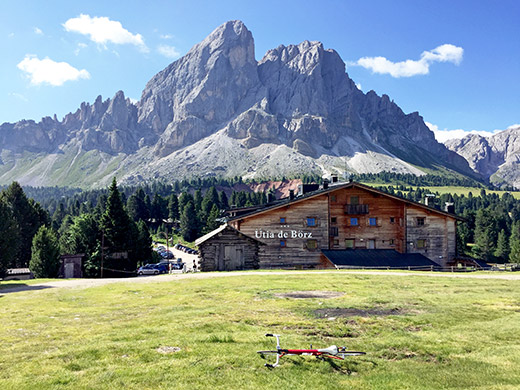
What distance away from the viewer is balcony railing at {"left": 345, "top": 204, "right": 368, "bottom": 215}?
5675cm

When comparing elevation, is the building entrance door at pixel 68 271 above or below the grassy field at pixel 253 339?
below

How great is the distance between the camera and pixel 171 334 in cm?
1458

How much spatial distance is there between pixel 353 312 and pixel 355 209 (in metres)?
39.3

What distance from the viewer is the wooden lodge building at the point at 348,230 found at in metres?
54.9

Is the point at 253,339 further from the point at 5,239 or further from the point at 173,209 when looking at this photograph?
the point at 173,209

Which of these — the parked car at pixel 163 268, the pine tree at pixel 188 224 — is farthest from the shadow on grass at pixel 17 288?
the pine tree at pixel 188 224

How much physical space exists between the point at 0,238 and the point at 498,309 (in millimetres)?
53601

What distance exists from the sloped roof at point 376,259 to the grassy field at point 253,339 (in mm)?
25409

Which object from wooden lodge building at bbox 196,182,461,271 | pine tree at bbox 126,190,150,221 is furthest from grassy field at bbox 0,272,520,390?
pine tree at bbox 126,190,150,221

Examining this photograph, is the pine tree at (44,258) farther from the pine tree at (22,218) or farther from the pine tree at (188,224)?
the pine tree at (188,224)

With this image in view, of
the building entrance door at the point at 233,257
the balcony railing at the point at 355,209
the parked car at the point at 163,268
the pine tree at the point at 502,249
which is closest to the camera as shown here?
the building entrance door at the point at 233,257

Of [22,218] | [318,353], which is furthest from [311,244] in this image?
[22,218]

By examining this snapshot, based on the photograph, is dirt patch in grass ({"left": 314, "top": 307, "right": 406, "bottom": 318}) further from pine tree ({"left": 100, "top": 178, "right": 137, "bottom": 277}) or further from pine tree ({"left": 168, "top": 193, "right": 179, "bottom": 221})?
pine tree ({"left": 168, "top": 193, "right": 179, "bottom": 221})

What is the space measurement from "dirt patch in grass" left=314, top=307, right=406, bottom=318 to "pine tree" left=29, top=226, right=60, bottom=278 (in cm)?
3909
